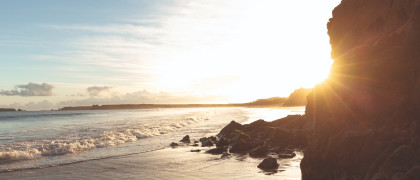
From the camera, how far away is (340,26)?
9.23 m

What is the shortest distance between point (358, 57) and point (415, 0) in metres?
1.88

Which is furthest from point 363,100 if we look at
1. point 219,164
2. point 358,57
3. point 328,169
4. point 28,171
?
point 28,171

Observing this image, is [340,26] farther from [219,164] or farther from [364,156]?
[219,164]

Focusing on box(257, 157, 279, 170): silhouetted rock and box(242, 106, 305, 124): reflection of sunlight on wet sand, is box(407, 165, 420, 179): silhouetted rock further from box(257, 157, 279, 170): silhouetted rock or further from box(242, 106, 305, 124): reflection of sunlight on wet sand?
box(242, 106, 305, 124): reflection of sunlight on wet sand

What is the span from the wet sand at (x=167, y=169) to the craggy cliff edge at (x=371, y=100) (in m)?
2.99

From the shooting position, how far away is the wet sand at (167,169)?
441 inches

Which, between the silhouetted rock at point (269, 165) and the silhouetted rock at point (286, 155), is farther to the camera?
the silhouetted rock at point (286, 155)

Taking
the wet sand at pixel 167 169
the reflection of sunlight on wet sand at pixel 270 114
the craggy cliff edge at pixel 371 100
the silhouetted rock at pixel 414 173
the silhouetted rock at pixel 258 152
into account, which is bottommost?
the reflection of sunlight on wet sand at pixel 270 114

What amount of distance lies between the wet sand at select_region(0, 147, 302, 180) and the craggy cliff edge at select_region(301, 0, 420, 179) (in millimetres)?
2990

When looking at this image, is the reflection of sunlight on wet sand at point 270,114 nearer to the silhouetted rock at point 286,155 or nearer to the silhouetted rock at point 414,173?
the silhouetted rock at point 286,155

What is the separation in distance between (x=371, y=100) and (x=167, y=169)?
8522 mm

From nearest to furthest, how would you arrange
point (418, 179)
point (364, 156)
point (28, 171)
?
point (418, 179) → point (364, 156) → point (28, 171)

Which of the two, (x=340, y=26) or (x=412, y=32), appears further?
(x=340, y=26)

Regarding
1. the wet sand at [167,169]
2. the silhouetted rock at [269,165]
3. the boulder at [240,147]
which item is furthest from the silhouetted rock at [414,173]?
the boulder at [240,147]
